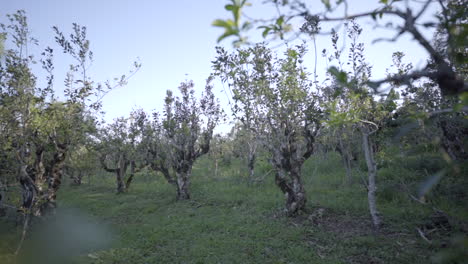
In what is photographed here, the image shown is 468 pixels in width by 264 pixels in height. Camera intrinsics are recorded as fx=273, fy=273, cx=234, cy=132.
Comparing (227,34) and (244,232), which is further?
(244,232)

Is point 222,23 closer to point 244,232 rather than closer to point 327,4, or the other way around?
point 327,4

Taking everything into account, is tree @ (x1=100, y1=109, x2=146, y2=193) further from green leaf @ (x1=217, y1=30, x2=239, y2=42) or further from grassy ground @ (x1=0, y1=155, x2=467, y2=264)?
green leaf @ (x1=217, y1=30, x2=239, y2=42)

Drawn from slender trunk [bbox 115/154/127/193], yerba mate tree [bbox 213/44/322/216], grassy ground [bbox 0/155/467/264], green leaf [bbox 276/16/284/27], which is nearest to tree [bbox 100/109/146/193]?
slender trunk [bbox 115/154/127/193]

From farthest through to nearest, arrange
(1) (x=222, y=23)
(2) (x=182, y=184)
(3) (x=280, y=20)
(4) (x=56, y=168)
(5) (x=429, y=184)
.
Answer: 1. (2) (x=182, y=184)
2. (4) (x=56, y=168)
3. (3) (x=280, y=20)
4. (1) (x=222, y=23)
5. (5) (x=429, y=184)

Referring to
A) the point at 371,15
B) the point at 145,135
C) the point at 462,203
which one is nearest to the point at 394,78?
the point at 371,15

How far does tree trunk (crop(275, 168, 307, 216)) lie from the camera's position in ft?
39.9

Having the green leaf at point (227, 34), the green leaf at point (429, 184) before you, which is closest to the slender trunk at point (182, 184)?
the green leaf at point (227, 34)

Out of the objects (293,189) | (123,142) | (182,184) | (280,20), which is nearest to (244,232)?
(293,189)

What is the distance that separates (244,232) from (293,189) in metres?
3.13

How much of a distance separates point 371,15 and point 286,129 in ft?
33.8

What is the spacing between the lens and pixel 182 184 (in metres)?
18.8

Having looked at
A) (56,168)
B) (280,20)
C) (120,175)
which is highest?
(280,20)

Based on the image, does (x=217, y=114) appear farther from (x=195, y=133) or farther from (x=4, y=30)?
(x=4, y=30)

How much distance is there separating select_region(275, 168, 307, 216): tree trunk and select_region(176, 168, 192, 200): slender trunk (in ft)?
27.1
